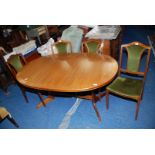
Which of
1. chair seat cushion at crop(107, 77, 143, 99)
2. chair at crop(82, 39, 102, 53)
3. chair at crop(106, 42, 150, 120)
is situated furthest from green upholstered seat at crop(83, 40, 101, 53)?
chair seat cushion at crop(107, 77, 143, 99)

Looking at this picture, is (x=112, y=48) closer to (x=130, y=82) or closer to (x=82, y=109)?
(x=130, y=82)

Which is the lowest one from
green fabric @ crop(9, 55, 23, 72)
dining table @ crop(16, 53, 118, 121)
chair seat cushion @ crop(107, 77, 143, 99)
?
chair seat cushion @ crop(107, 77, 143, 99)

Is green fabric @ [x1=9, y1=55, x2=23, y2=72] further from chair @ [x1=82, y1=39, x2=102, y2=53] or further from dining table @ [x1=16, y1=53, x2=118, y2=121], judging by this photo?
chair @ [x1=82, y1=39, x2=102, y2=53]

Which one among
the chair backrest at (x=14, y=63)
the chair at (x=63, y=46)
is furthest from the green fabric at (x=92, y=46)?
the chair backrest at (x=14, y=63)

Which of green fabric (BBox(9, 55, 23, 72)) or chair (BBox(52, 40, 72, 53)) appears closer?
green fabric (BBox(9, 55, 23, 72))

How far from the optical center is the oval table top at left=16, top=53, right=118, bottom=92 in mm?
1974

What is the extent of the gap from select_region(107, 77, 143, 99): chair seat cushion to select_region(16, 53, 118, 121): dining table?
28 cm

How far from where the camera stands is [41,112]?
274 centimetres

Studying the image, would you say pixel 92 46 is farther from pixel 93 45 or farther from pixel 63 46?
pixel 63 46

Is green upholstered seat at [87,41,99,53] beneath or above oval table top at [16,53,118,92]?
above

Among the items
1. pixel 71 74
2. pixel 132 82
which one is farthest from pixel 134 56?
pixel 71 74

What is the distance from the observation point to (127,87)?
221cm

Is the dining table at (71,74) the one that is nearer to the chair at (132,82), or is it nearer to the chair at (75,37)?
the chair at (132,82)

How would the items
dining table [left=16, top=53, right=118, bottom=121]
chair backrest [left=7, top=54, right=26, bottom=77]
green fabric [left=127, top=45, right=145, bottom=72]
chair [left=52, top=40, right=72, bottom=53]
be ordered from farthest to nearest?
chair [left=52, top=40, right=72, bottom=53] < chair backrest [left=7, top=54, right=26, bottom=77] < green fabric [left=127, top=45, right=145, bottom=72] < dining table [left=16, top=53, right=118, bottom=121]
